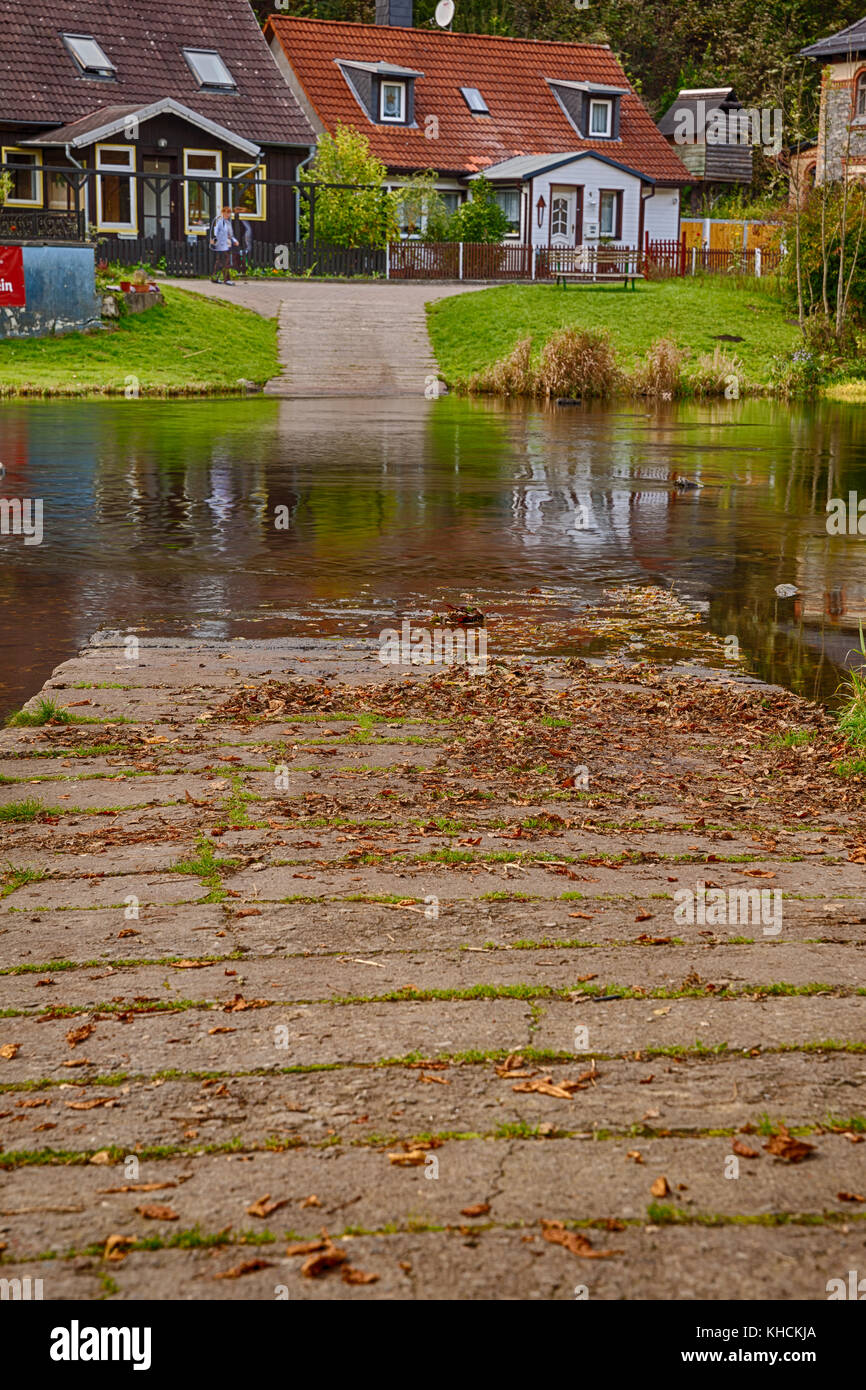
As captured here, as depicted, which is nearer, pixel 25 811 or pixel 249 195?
pixel 25 811

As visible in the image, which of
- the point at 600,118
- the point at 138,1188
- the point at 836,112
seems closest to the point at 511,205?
the point at 600,118

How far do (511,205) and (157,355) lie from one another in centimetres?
2651

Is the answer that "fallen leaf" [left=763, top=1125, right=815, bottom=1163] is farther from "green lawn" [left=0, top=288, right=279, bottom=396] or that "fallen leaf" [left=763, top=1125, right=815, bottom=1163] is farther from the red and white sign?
the red and white sign

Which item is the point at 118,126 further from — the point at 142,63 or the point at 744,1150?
the point at 744,1150

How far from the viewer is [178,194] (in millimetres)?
48406

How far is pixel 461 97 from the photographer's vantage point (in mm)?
59375

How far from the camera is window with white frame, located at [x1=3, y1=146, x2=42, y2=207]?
46.8m

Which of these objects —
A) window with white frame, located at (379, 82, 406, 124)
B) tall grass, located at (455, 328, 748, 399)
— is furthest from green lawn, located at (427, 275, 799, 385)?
window with white frame, located at (379, 82, 406, 124)

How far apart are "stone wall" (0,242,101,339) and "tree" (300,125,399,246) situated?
45.3 ft

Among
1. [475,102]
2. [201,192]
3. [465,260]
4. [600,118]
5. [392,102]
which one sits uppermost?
[475,102]

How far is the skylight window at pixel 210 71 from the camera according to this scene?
50.4 metres

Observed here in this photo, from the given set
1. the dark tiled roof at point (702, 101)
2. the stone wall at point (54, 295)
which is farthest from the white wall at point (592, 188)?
the stone wall at point (54, 295)

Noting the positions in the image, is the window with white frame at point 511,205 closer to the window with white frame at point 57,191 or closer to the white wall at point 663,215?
the white wall at point 663,215

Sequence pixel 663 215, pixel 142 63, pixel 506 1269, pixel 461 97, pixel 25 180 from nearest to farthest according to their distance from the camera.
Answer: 1. pixel 506 1269
2. pixel 25 180
3. pixel 142 63
4. pixel 461 97
5. pixel 663 215
